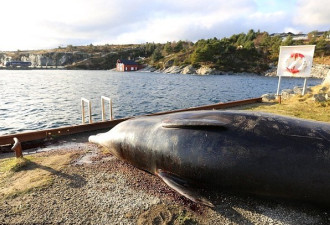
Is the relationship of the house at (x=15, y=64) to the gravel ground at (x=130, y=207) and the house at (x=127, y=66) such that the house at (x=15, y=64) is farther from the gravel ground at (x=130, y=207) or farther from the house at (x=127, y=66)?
the gravel ground at (x=130, y=207)

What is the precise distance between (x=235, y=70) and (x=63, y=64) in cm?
14012

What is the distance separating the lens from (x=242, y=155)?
4.39m

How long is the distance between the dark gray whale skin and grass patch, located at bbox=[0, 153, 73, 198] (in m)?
2.51

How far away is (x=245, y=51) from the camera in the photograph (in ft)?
406

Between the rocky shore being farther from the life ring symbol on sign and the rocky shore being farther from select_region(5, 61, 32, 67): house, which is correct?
select_region(5, 61, 32, 67): house

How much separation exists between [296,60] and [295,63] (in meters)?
0.26

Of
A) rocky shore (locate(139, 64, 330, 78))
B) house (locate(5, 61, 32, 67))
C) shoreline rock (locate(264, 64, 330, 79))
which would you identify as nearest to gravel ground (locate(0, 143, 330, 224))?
rocky shore (locate(139, 64, 330, 78))

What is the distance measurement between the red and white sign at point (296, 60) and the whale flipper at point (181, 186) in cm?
Answer: 1857

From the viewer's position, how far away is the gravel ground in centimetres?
428

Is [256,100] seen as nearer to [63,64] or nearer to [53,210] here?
[53,210]

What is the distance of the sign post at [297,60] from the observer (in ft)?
62.6

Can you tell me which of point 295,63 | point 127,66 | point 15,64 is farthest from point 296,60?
point 15,64

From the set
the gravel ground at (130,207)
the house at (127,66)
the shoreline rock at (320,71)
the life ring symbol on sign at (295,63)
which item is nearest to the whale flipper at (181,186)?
the gravel ground at (130,207)

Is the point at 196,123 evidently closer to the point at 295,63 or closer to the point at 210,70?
the point at 295,63
